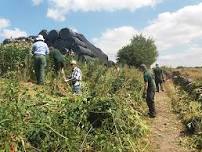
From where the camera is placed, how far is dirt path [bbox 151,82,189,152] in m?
12.1

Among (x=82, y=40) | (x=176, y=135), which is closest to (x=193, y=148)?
(x=176, y=135)

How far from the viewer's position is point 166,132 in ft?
46.7

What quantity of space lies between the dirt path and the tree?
143 ft

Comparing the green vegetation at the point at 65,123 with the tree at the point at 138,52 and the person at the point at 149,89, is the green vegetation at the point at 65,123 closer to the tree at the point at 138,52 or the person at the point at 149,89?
the person at the point at 149,89

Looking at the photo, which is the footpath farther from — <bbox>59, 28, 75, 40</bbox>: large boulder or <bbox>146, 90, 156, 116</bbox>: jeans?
<bbox>59, 28, 75, 40</bbox>: large boulder

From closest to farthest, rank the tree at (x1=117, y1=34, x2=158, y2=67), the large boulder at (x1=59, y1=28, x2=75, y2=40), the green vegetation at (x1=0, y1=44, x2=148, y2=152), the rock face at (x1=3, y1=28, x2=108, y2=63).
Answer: the green vegetation at (x1=0, y1=44, x2=148, y2=152) < the rock face at (x1=3, y1=28, x2=108, y2=63) < the large boulder at (x1=59, y1=28, x2=75, y2=40) < the tree at (x1=117, y1=34, x2=158, y2=67)

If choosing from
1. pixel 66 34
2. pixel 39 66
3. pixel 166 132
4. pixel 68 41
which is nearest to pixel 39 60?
pixel 39 66

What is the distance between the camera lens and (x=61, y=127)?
9.36 meters

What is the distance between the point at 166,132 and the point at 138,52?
168 ft

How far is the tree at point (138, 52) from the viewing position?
2513 inches


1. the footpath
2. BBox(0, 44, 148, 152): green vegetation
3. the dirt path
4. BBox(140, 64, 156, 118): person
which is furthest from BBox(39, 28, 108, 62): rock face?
BBox(0, 44, 148, 152): green vegetation

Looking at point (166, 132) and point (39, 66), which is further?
point (39, 66)

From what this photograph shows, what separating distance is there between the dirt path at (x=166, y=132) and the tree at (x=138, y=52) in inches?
1718

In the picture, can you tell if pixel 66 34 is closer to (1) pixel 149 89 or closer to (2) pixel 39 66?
(1) pixel 149 89
